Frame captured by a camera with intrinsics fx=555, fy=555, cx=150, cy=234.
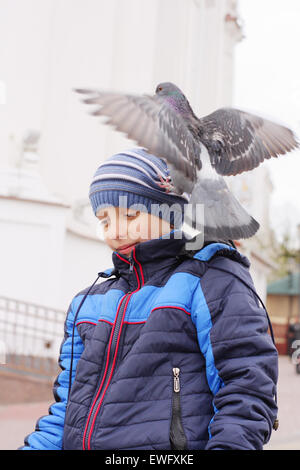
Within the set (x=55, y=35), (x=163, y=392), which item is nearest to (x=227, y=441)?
(x=163, y=392)

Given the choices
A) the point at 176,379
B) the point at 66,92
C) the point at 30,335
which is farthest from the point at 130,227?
the point at 66,92

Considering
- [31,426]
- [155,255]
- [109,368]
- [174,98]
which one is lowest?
[31,426]

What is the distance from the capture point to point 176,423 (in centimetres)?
140

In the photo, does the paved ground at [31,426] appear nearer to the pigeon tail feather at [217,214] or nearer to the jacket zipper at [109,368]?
the jacket zipper at [109,368]

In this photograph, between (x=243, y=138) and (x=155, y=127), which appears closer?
(x=155, y=127)

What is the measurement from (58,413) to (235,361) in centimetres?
64

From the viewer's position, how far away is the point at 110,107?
1267mm

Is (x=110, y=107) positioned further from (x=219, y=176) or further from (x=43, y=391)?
(x=43, y=391)

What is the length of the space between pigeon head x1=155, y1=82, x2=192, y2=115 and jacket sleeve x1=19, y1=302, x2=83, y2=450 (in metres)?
0.74

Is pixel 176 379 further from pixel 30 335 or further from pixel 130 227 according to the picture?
pixel 30 335

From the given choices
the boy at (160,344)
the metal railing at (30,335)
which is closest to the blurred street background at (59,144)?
the metal railing at (30,335)

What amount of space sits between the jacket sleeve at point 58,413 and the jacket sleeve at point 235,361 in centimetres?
50

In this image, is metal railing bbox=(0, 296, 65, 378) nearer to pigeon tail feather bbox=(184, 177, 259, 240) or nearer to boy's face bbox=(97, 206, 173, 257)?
boy's face bbox=(97, 206, 173, 257)

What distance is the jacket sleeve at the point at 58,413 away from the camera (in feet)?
5.38
